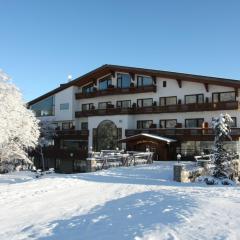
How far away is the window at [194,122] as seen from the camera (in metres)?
41.0

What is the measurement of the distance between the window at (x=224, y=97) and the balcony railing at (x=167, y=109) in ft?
3.53

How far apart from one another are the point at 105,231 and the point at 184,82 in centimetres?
3504

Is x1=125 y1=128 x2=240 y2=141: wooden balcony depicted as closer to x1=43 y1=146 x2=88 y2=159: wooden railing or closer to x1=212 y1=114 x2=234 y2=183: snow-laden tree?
x1=43 y1=146 x2=88 y2=159: wooden railing

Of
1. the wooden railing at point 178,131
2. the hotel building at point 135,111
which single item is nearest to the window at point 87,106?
the hotel building at point 135,111

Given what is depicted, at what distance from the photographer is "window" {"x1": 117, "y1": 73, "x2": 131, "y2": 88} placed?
155 feet

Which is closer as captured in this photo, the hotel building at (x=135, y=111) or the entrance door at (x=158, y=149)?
the hotel building at (x=135, y=111)

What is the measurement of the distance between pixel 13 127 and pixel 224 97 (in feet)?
71.9

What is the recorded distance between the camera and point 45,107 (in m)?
56.3

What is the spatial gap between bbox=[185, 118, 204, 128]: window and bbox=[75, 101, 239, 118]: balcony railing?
1.33 metres

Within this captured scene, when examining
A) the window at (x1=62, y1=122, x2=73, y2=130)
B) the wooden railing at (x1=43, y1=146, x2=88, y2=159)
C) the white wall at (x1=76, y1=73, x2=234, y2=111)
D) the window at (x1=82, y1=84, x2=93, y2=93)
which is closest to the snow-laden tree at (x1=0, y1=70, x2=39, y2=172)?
the wooden railing at (x1=43, y1=146, x2=88, y2=159)

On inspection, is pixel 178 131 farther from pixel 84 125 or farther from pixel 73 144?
pixel 73 144

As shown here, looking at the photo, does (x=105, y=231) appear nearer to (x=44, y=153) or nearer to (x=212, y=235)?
(x=212, y=235)

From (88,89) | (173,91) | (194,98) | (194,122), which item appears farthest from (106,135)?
(194,98)

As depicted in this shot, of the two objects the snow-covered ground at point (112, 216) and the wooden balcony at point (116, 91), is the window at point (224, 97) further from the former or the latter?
the snow-covered ground at point (112, 216)
